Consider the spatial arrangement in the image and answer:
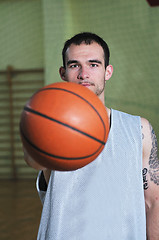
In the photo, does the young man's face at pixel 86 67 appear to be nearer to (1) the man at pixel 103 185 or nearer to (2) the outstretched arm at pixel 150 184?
(1) the man at pixel 103 185

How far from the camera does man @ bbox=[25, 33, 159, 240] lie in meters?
1.28

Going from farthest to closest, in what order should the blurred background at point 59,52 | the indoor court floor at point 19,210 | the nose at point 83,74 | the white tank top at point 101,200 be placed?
the blurred background at point 59,52
the indoor court floor at point 19,210
the nose at point 83,74
the white tank top at point 101,200

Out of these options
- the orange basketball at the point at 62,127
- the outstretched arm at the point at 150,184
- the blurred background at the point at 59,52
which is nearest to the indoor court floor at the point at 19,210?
the blurred background at the point at 59,52

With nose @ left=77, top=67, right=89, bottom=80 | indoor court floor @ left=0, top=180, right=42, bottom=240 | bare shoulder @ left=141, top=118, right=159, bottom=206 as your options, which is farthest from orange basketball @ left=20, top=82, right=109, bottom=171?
indoor court floor @ left=0, top=180, right=42, bottom=240

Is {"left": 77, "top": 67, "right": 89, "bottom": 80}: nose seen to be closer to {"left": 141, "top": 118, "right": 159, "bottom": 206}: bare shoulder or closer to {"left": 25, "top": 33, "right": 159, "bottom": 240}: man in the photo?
{"left": 25, "top": 33, "right": 159, "bottom": 240}: man

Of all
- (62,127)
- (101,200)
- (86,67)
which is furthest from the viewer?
(86,67)

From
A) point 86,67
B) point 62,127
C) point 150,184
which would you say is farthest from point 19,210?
point 62,127

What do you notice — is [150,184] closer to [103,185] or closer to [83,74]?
[103,185]

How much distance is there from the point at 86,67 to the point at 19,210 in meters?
3.52

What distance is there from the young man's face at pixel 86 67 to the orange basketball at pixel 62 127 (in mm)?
335

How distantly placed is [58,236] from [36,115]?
550mm

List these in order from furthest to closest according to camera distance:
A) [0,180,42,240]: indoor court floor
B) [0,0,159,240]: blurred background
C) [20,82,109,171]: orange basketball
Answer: [0,0,159,240]: blurred background → [0,180,42,240]: indoor court floor → [20,82,109,171]: orange basketball

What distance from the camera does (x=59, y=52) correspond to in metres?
5.13

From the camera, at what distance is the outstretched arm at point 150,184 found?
1455mm
